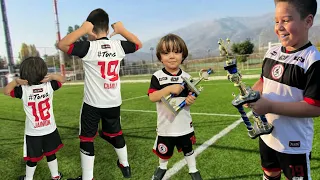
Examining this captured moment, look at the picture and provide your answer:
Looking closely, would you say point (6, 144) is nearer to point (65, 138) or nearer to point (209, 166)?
point (65, 138)

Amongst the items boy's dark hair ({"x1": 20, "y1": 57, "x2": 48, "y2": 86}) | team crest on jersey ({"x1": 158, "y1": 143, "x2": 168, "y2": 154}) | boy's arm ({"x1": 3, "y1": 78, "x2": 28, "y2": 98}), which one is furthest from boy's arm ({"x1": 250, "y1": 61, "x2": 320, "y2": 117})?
boy's arm ({"x1": 3, "y1": 78, "x2": 28, "y2": 98})

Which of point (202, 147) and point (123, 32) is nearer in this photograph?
point (123, 32)

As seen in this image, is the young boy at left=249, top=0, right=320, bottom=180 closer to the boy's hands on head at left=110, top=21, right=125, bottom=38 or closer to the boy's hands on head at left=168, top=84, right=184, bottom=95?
the boy's hands on head at left=168, top=84, right=184, bottom=95

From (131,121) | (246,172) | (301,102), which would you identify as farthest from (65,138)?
(301,102)

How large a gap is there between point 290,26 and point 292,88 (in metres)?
0.45

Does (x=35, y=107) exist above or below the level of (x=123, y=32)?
below

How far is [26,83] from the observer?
330 centimetres

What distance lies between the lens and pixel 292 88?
1930 mm

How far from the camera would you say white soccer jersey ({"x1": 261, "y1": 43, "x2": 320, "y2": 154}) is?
1.80m

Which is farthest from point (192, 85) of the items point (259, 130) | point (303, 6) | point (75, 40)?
point (75, 40)

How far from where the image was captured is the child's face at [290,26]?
1.82 metres

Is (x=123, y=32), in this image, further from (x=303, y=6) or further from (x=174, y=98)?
(x=303, y=6)

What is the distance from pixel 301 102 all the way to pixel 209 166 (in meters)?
2.25

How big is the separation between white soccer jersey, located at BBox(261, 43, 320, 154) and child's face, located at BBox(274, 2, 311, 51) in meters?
0.08
